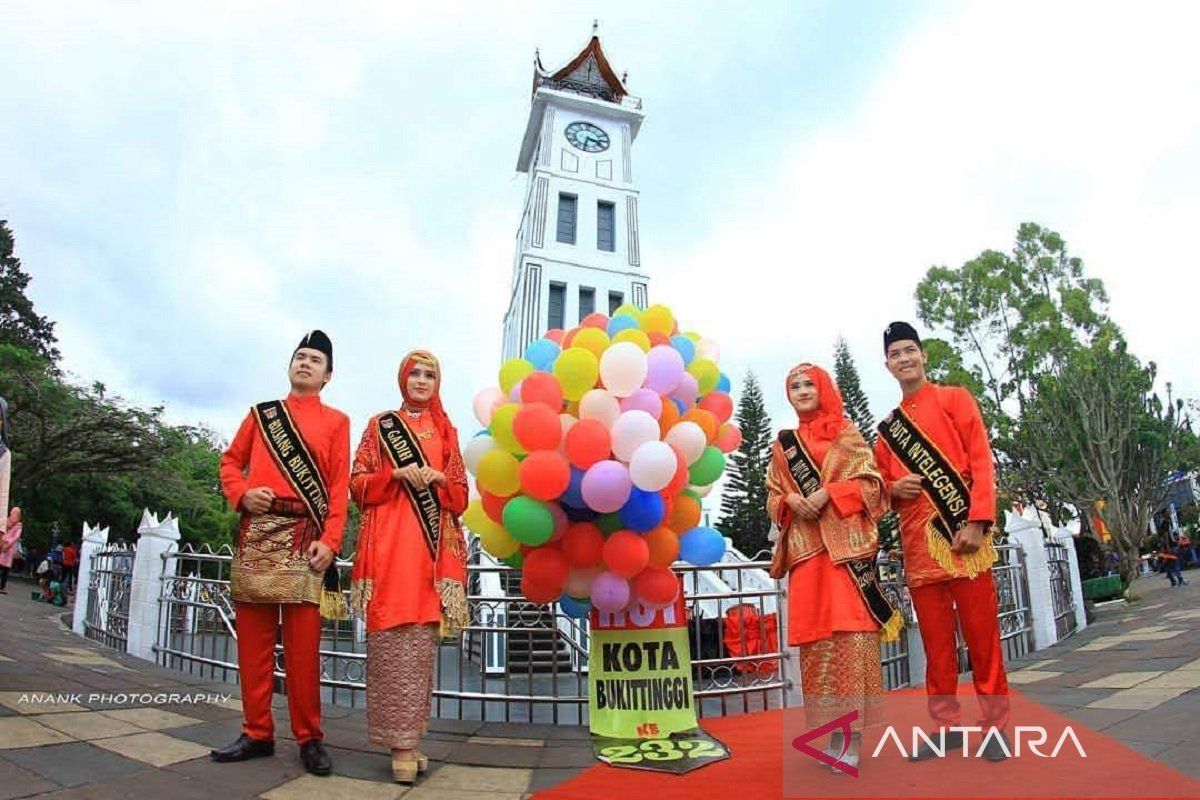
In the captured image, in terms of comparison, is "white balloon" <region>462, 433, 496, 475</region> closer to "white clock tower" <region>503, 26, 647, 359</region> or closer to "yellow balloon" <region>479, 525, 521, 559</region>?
"yellow balloon" <region>479, 525, 521, 559</region>

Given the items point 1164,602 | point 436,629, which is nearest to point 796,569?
point 436,629

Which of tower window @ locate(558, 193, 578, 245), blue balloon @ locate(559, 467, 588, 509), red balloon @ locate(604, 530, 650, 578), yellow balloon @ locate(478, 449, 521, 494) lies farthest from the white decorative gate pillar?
tower window @ locate(558, 193, 578, 245)

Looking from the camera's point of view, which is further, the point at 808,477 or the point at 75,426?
the point at 75,426

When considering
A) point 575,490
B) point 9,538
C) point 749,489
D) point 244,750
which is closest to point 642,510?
point 575,490

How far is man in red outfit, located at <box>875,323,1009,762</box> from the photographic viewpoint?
9.77 feet

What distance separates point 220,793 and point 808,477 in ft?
8.84

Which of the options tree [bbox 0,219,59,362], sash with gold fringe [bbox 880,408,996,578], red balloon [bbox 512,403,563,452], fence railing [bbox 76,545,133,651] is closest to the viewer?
sash with gold fringe [bbox 880,408,996,578]

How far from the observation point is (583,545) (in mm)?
3533

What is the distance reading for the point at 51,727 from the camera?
3152 millimetres

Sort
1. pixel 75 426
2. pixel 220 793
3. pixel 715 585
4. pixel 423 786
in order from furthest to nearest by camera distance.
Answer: pixel 75 426 < pixel 715 585 < pixel 423 786 < pixel 220 793

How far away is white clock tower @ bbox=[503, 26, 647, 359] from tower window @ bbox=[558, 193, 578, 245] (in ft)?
0.10

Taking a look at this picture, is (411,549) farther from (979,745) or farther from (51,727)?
(979,745)

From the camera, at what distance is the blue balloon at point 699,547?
3.96m

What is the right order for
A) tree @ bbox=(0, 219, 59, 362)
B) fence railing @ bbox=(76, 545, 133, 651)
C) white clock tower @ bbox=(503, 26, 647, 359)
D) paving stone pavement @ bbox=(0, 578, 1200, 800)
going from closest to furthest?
1. paving stone pavement @ bbox=(0, 578, 1200, 800)
2. fence railing @ bbox=(76, 545, 133, 651)
3. white clock tower @ bbox=(503, 26, 647, 359)
4. tree @ bbox=(0, 219, 59, 362)
